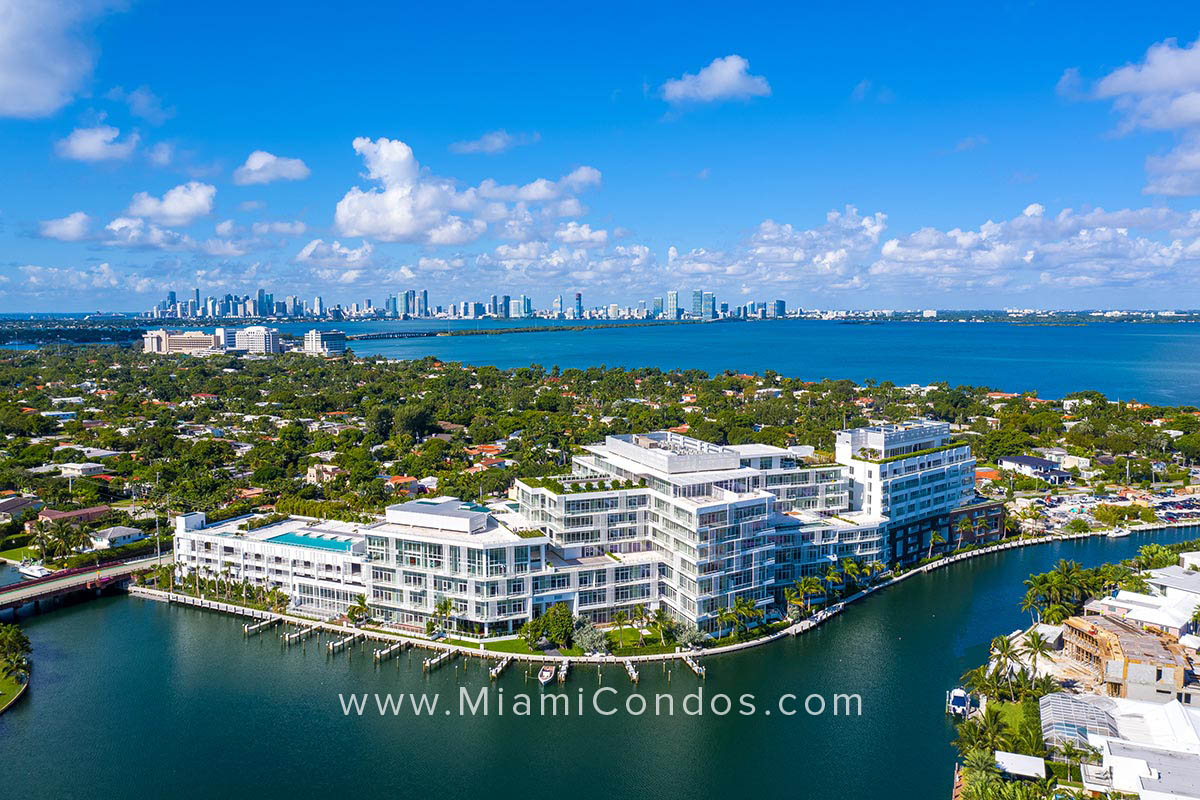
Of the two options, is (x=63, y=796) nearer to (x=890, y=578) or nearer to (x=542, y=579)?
(x=542, y=579)

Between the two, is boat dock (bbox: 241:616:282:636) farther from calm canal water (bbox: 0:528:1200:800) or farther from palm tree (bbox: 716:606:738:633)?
palm tree (bbox: 716:606:738:633)

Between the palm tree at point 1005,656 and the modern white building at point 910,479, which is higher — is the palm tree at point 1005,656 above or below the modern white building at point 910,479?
below

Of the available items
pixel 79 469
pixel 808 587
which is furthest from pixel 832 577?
pixel 79 469

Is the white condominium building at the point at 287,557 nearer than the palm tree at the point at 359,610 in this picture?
No

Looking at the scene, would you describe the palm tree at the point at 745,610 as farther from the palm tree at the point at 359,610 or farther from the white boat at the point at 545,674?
the palm tree at the point at 359,610

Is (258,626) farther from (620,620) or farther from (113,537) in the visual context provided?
(620,620)

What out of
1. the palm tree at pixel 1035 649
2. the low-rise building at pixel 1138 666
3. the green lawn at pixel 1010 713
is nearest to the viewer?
the green lawn at pixel 1010 713

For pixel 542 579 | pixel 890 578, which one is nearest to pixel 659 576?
pixel 542 579

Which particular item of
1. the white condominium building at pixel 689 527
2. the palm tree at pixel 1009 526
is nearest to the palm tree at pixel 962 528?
the palm tree at pixel 1009 526
